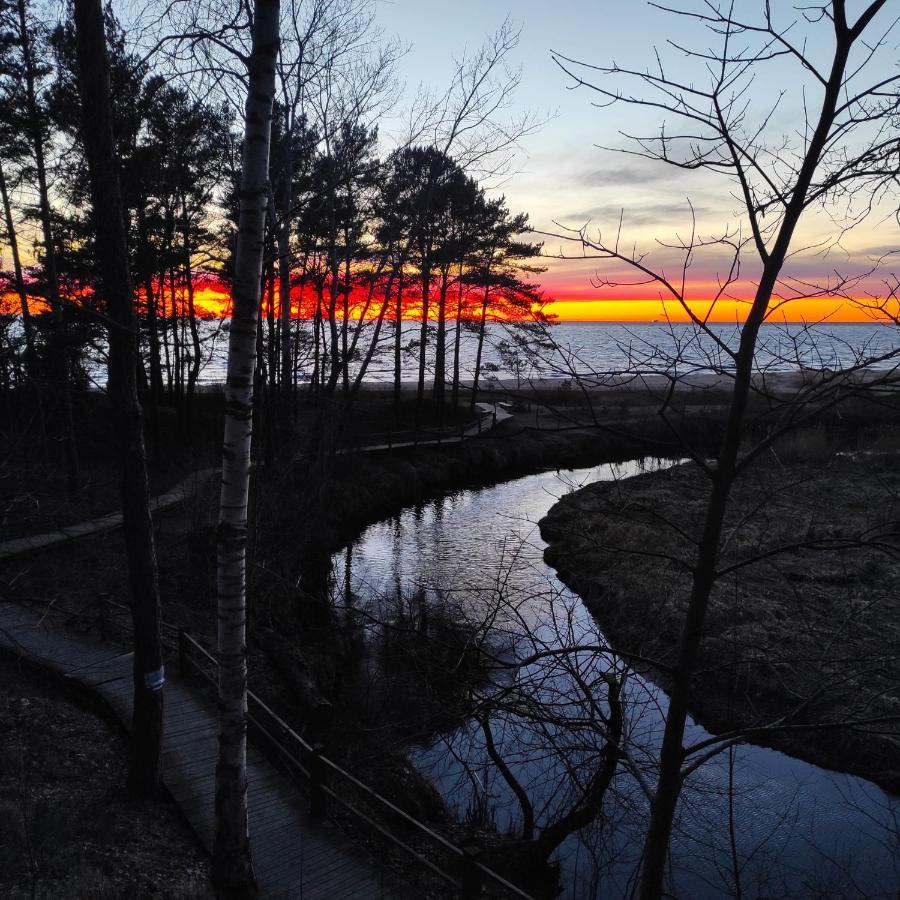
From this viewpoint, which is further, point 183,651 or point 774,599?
point 774,599

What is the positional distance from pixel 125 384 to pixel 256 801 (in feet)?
15.1

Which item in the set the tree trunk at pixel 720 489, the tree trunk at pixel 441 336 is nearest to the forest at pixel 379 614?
the tree trunk at pixel 720 489

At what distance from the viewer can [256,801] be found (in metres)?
7.34

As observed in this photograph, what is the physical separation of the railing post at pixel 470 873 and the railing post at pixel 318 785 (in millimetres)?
1920

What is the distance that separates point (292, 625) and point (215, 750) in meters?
5.78

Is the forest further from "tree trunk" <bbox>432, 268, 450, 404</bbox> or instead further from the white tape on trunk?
"tree trunk" <bbox>432, 268, 450, 404</bbox>

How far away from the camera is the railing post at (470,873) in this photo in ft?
18.7

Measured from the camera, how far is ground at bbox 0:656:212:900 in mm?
5648

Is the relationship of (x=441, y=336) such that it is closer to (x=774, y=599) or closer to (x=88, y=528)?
(x=88, y=528)

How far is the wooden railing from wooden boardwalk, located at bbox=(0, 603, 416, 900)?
28 centimetres

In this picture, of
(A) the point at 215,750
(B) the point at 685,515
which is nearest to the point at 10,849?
(A) the point at 215,750

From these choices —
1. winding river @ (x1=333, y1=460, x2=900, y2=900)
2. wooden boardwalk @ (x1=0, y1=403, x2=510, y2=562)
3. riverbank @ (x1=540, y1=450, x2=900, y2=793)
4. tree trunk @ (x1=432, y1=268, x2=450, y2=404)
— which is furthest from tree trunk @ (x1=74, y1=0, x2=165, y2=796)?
tree trunk @ (x1=432, y1=268, x2=450, y2=404)

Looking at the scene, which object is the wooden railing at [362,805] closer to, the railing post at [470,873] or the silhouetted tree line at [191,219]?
the railing post at [470,873]

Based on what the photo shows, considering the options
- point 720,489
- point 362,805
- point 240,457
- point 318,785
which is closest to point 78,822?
point 318,785
